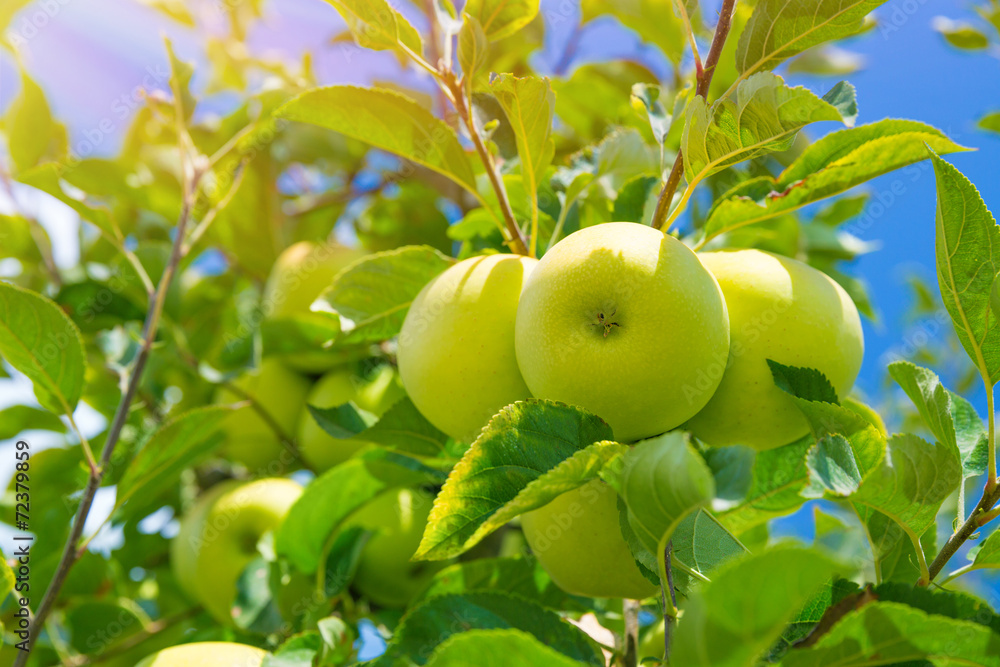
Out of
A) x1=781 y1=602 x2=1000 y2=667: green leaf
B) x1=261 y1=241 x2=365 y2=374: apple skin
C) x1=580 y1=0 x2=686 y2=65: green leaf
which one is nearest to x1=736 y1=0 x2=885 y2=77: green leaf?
x1=781 y1=602 x2=1000 y2=667: green leaf

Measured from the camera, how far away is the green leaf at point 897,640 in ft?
1.92

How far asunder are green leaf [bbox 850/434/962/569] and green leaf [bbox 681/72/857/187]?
340 millimetres

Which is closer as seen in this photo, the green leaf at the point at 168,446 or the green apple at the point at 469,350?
the green apple at the point at 469,350

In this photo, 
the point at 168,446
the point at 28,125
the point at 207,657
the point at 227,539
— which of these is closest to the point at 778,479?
the point at 207,657

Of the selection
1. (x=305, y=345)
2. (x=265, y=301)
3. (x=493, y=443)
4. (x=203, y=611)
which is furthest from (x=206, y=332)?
(x=493, y=443)

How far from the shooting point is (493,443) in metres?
0.69

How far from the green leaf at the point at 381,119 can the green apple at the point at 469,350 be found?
213 mm

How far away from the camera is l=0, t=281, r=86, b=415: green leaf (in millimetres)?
1111

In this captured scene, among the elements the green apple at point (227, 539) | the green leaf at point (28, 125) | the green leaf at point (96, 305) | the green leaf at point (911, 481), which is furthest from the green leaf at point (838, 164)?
the green leaf at point (28, 125)

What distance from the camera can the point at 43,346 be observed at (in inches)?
45.4

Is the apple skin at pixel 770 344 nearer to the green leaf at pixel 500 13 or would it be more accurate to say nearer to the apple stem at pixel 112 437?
the green leaf at pixel 500 13

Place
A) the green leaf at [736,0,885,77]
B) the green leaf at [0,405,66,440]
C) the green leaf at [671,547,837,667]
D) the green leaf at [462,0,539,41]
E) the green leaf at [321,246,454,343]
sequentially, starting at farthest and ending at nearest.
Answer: the green leaf at [0,405,66,440] → the green leaf at [321,246,454,343] → the green leaf at [462,0,539,41] → the green leaf at [736,0,885,77] → the green leaf at [671,547,837,667]

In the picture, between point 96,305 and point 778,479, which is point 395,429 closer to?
point 778,479

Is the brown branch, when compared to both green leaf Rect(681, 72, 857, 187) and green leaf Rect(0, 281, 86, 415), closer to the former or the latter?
green leaf Rect(681, 72, 857, 187)
